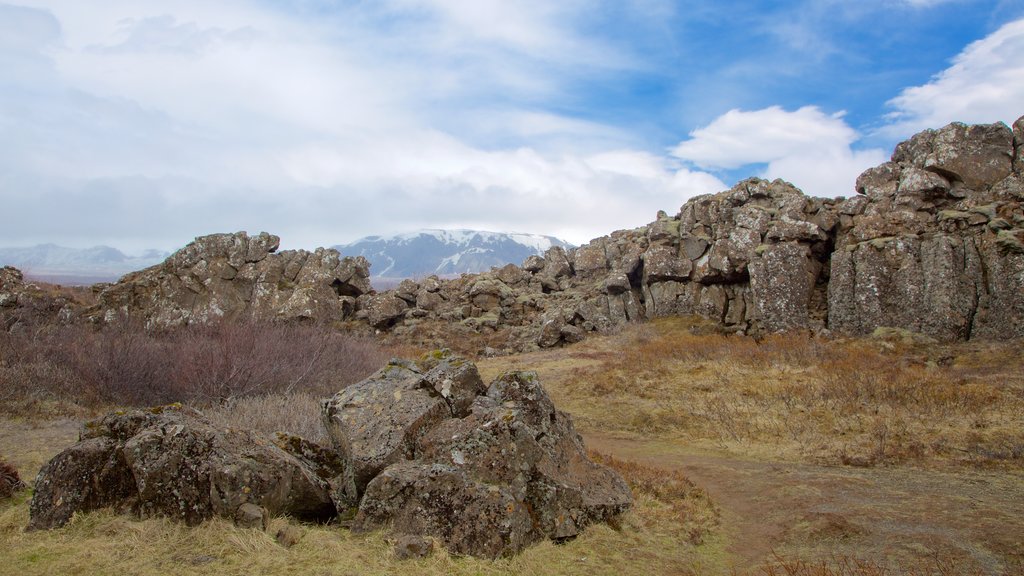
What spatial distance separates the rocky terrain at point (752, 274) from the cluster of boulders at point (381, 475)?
20.7 meters

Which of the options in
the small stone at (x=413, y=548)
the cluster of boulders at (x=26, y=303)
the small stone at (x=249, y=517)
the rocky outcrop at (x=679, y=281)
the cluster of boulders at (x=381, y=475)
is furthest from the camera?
the rocky outcrop at (x=679, y=281)

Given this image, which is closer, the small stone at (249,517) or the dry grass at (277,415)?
the small stone at (249,517)

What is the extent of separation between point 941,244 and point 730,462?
16785 mm

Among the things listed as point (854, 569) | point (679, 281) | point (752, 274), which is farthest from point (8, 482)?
point (679, 281)

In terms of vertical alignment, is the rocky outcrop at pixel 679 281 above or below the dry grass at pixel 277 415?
above

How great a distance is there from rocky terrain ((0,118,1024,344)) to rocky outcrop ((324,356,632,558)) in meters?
20.6

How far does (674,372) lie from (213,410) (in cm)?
1445

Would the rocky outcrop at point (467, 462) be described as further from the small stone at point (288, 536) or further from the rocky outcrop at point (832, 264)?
the rocky outcrop at point (832, 264)

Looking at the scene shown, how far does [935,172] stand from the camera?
26.0 metres

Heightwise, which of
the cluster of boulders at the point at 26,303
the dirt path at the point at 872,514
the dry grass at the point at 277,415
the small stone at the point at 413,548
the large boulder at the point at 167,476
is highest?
the cluster of boulders at the point at 26,303

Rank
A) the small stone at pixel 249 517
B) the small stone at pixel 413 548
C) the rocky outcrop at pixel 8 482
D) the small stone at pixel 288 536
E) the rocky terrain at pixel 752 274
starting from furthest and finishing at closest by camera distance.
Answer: the rocky terrain at pixel 752 274 → the rocky outcrop at pixel 8 482 → the small stone at pixel 249 517 → the small stone at pixel 288 536 → the small stone at pixel 413 548

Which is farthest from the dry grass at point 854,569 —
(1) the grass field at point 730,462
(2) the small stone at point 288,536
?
(2) the small stone at point 288,536

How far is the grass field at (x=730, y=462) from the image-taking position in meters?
5.98

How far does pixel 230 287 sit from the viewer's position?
31.3m
